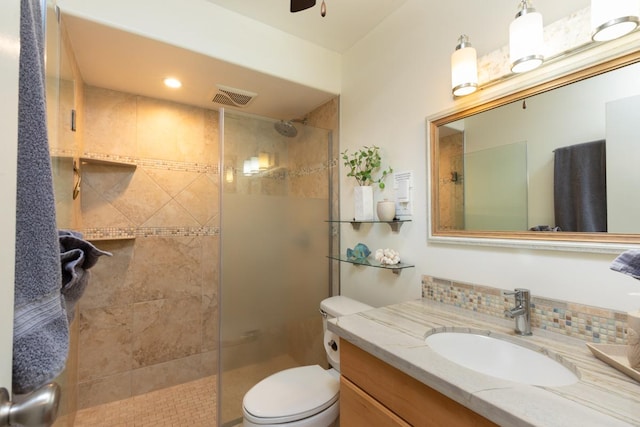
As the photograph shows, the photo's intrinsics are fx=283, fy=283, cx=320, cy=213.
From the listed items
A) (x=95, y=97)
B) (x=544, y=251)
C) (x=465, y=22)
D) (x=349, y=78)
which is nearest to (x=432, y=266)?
(x=544, y=251)

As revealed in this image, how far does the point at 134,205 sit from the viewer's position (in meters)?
2.16

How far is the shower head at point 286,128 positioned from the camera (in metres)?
1.87

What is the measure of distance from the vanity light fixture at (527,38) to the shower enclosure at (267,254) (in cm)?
130

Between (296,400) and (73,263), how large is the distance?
1083 millimetres

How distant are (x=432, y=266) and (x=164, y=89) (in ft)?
7.10

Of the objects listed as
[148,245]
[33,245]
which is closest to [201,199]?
[148,245]

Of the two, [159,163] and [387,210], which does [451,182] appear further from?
[159,163]

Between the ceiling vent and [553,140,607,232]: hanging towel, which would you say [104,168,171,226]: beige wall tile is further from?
[553,140,607,232]: hanging towel

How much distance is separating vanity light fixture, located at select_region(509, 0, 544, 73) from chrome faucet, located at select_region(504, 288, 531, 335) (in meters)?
0.85

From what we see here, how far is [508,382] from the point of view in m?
0.70

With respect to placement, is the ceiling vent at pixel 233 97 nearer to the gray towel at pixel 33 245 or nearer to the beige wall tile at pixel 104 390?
the gray towel at pixel 33 245

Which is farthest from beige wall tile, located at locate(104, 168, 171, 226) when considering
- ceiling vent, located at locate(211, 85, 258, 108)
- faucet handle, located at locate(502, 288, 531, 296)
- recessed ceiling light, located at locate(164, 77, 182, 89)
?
faucet handle, located at locate(502, 288, 531, 296)

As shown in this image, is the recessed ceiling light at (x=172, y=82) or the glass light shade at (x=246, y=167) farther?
the recessed ceiling light at (x=172, y=82)

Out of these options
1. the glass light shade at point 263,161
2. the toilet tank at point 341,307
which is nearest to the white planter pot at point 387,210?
the toilet tank at point 341,307
